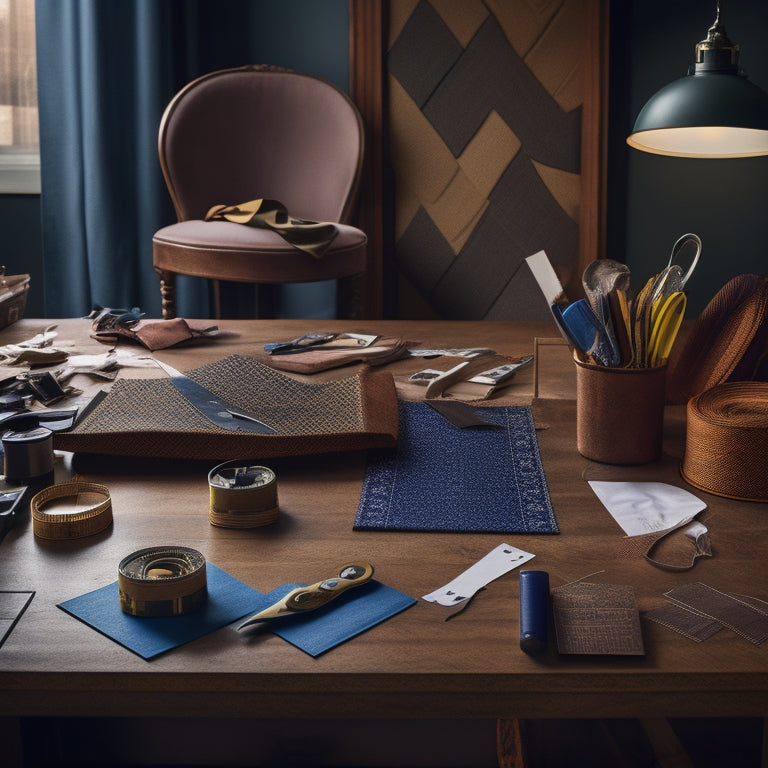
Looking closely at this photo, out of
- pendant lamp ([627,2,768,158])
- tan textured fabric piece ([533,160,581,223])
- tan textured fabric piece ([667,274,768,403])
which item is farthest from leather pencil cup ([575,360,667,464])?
tan textured fabric piece ([533,160,581,223])

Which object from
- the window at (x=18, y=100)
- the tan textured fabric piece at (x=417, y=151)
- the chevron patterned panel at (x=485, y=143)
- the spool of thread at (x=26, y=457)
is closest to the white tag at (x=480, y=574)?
the spool of thread at (x=26, y=457)

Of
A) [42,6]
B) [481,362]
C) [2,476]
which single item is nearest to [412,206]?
[42,6]

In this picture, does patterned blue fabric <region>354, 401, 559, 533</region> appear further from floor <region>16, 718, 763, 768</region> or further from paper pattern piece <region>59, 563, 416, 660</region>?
floor <region>16, 718, 763, 768</region>

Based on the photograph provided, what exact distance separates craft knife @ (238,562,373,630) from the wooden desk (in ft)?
0.06

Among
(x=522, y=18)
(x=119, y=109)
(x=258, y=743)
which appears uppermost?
(x=522, y=18)

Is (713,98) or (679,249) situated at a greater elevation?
(713,98)

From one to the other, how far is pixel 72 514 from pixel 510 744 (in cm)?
51

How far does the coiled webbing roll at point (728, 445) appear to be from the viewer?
102cm

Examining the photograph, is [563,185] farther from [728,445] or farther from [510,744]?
[510,744]

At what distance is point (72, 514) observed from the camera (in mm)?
961

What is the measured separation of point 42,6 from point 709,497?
297 cm

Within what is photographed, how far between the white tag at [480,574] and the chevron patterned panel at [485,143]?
243 centimetres

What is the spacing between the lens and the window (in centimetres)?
346

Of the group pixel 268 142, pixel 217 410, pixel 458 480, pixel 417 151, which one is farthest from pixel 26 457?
pixel 417 151
